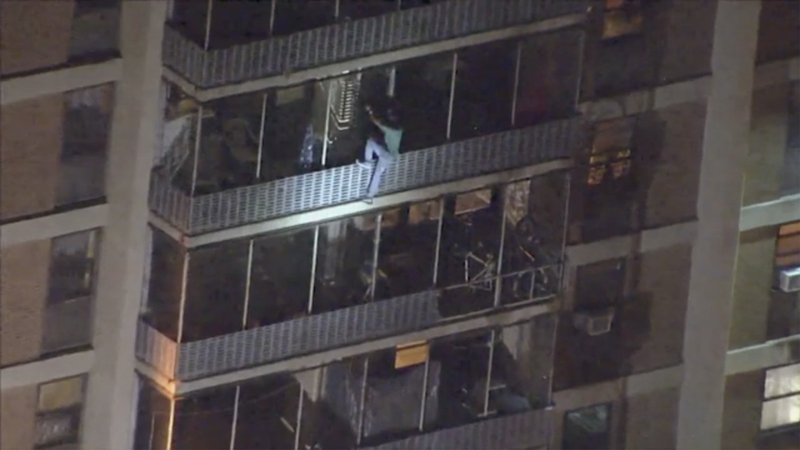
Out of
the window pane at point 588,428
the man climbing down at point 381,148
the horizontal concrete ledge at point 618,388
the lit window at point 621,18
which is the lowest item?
the window pane at point 588,428

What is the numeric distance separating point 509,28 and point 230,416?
1419 mm

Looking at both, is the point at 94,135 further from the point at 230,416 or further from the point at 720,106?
the point at 720,106

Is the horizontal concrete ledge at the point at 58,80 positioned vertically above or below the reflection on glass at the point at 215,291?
above

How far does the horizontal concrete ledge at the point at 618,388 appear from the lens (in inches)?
263

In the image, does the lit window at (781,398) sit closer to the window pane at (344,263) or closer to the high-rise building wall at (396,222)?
the high-rise building wall at (396,222)

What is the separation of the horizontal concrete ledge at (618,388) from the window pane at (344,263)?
79 cm

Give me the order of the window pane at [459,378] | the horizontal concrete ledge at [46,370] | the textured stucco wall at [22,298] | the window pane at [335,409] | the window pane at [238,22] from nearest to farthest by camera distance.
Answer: the window pane at [238,22], the textured stucco wall at [22,298], the horizontal concrete ledge at [46,370], the window pane at [335,409], the window pane at [459,378]

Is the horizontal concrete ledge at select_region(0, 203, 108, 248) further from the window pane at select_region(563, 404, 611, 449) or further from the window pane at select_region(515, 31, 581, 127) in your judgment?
the window pane at select_region(563, 404, 611, 449)

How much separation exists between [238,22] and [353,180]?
589mm

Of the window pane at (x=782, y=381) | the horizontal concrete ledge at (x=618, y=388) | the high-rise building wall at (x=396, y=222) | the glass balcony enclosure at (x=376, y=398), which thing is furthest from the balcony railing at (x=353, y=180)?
the window pane at (x=782, y=381)

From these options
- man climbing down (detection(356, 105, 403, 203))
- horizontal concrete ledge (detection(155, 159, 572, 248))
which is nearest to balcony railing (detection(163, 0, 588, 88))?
man climbing down (detection(356, 105, 403, 203))

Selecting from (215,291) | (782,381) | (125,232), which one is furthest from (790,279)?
(125,232)

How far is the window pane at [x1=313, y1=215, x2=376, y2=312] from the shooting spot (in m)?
6.20

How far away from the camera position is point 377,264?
6.29 meters
